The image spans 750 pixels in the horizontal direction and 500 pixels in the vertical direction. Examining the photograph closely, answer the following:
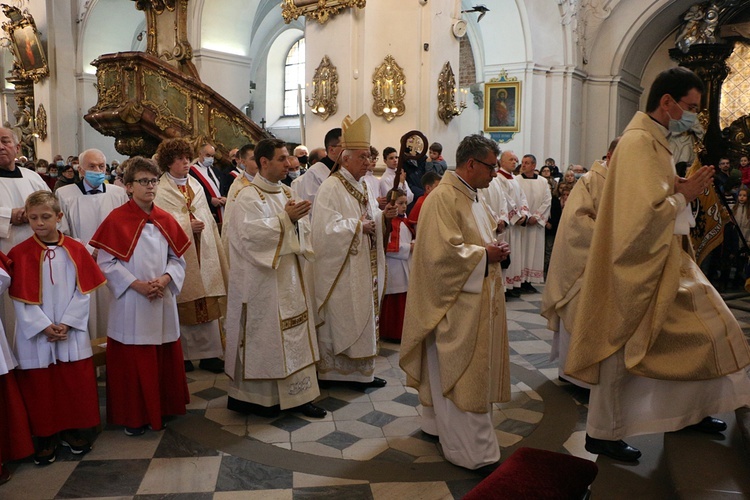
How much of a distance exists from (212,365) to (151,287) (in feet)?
5.71

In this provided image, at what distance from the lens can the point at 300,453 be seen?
3871 millimetres

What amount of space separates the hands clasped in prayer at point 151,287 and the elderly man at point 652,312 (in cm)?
251

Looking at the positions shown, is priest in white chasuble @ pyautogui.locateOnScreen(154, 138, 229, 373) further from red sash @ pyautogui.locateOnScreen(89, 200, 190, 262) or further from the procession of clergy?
red sash @ pyautogui.locateOnScreen(89, 200, 190, 262)

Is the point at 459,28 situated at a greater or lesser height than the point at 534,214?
greater

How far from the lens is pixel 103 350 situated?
4.40 metres

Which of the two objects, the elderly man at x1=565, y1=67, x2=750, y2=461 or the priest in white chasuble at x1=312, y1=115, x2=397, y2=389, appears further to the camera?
the priest in white chasuble at x1=312, y1=115, x2=397, y2=389

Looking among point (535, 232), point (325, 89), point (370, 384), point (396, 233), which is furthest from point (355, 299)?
point (325, 89)

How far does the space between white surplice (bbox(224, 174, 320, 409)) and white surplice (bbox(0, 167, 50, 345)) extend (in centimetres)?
140

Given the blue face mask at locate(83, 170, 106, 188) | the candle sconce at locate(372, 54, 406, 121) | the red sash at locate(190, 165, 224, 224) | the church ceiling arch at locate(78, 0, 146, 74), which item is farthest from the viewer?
the church ceiling arch at locate(78, 0, 146, 74)

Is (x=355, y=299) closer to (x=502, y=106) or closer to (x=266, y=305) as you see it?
(x=266, y=305)

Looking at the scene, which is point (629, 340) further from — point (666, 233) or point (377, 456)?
point (377, 456)

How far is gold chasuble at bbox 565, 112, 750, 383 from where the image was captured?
3045mm

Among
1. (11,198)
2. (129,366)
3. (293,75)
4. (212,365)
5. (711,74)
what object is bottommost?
(212,365)

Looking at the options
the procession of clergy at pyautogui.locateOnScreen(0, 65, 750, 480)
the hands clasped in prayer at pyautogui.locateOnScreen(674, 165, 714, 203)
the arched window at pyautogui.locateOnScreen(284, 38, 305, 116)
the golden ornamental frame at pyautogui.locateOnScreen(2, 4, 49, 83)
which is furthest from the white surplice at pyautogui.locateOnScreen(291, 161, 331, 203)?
the arched window at pyautogui.locateOnScreen(284, 38, 305, 116)
